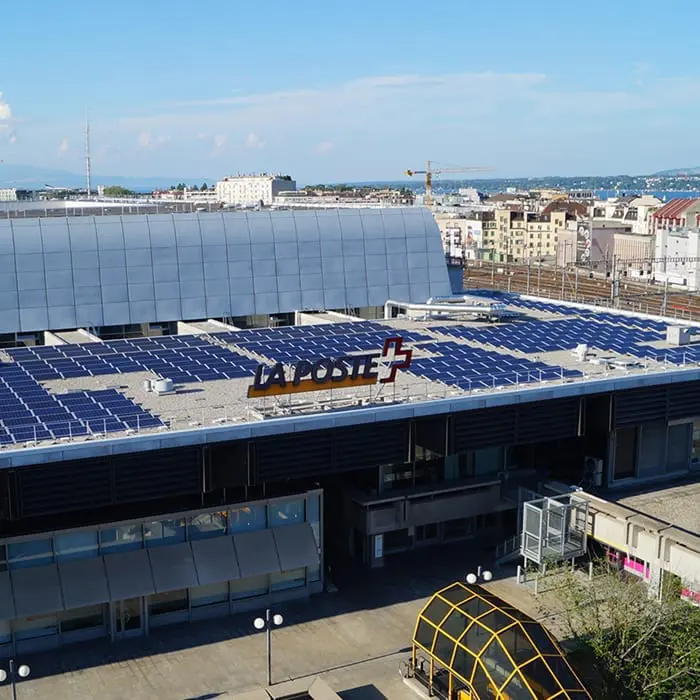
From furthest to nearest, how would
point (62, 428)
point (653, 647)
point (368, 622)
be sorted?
point (368, 622) < point (62, 428) < point (653, 647)

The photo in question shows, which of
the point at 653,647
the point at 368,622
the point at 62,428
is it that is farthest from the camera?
the point at 368,622

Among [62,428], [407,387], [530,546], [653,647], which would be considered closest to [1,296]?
[62,428]

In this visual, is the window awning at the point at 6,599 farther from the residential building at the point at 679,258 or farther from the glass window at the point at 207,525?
the residential building at the point at 679,258

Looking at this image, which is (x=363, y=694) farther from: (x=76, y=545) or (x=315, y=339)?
(x=315, y=339)

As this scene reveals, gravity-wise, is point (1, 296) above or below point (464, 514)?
above

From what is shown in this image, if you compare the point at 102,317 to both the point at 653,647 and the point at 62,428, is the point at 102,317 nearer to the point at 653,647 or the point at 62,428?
the point at 62,428

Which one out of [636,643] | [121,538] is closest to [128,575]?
[121,538]

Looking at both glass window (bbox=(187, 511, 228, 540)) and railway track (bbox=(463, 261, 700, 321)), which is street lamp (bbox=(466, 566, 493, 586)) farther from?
railway track (bbox=(463, 261, 700, 321))
